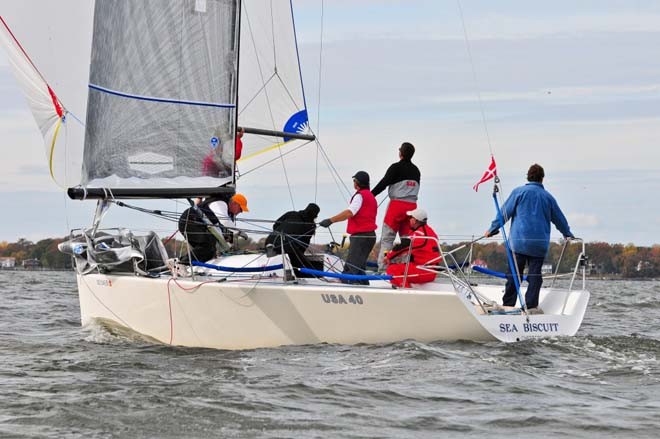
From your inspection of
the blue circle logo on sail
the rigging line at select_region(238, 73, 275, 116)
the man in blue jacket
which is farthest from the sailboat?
the rigging line at select_region(238, 73, 275, 116)

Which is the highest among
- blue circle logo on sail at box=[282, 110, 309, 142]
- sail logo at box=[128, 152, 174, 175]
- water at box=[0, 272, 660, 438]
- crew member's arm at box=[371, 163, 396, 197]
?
blue circle logo on sail at box=[282, 110, 309, 142]

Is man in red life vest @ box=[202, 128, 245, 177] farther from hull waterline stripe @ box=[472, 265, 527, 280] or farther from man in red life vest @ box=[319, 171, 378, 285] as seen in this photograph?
hull waterline stripe @ box=[472, 265, 527, 280]

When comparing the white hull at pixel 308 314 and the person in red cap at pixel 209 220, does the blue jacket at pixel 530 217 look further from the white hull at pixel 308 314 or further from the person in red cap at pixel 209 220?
the person in red cap at pixel 209 220

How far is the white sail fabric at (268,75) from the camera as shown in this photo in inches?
597

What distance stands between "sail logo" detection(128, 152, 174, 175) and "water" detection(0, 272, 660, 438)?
184cm

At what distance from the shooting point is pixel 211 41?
12.1 m

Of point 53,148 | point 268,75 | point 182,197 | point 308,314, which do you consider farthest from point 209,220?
point 268,75

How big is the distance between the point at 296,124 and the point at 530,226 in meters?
5.25

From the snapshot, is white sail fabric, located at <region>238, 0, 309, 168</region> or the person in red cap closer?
the person in red cap

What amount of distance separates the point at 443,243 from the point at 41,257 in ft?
121

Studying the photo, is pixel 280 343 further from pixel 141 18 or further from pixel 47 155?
pixel 141 18

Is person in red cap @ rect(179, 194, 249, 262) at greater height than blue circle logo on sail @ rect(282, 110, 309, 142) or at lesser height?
lesser

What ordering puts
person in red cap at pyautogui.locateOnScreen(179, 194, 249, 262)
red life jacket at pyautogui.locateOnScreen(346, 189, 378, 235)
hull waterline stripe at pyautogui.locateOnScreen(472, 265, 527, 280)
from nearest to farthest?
red life jacket at pyautogui.locateOnScreen(346, 189, 378, 235), person in red cap at pyautogui.locateOnScreen(179, 194, 249, 262), hull waterline stripe at pyautogui.locateOnScreen(472, 265, 527, 280)

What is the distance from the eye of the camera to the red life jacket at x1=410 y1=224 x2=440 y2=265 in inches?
411
